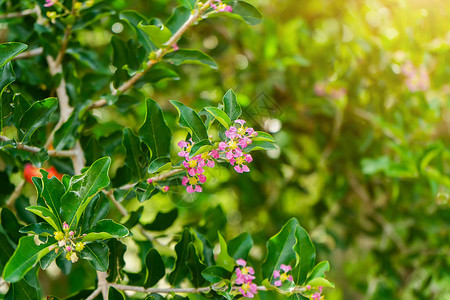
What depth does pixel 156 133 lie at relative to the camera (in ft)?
2.69

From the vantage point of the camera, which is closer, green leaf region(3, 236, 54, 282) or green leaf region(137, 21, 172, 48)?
green leaf region(3, 236, 54, 282)

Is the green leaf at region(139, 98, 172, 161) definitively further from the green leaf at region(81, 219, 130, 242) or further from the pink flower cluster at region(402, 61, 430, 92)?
the pink flower cluster at region(402, 61, 430, 92)

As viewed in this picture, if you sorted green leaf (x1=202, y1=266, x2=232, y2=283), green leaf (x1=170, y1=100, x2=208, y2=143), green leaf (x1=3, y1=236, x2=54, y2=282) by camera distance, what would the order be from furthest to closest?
green leaf (x1=202, y1=266, x2=232, y2=283), green leaf (x1=170, y1=100, x2=208, y2=143), green leaf (x1=3, y1=236, x2=54, y2=282)

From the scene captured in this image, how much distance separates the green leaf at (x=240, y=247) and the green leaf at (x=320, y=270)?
6.2 inches

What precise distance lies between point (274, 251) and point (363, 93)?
120 centimetres

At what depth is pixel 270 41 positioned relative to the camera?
1.71m

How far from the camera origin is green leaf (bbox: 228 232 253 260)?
35.7 inches

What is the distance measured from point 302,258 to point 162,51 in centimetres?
50

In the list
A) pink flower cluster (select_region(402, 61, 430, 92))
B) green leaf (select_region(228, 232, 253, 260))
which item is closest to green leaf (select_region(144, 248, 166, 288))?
green leaf (select_region(228, 232, 253, 260))

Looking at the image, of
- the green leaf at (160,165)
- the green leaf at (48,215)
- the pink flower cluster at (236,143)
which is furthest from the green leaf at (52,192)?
the pink flower cluster at (236,143)

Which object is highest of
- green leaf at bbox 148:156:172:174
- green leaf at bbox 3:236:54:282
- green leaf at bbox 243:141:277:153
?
green leaf at bbox 243:141:277:153

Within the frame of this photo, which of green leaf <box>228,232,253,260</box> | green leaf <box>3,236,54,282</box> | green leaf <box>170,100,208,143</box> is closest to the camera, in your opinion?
green leaf <box>3,236,54,282</box>

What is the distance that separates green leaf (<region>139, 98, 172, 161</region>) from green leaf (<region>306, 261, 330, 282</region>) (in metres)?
0.36

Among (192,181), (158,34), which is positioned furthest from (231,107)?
(158,34)
